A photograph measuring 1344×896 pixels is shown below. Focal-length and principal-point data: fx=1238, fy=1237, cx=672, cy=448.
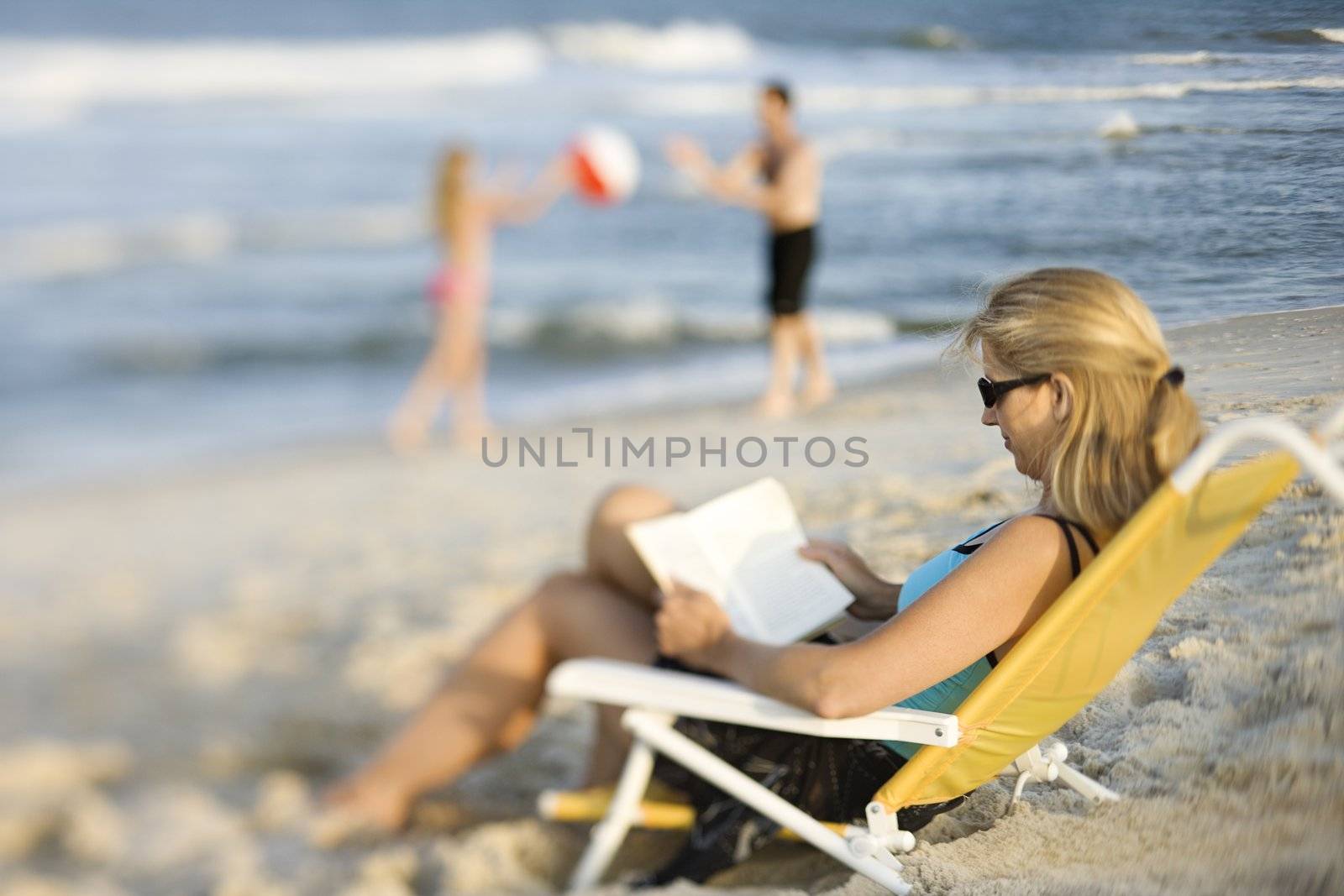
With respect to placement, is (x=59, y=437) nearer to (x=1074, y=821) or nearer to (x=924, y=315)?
(x=924, y=315)

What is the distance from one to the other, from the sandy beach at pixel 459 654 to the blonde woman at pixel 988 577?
0.15 metres

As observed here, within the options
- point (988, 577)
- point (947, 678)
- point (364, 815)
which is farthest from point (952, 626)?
point (364, 815)

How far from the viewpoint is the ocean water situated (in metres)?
2.03

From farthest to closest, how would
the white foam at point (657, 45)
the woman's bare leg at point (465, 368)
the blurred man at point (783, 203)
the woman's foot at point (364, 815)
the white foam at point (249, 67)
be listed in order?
the white foam at point (657, 45)
the white foam at point (249, 67)
the woman's bare leg at point (465, 368)
the blurred man at point (783, 203)
the woman's foot at point (364, 815)

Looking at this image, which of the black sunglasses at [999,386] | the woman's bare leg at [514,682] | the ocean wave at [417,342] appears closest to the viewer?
the black sunglasses at [999,386]

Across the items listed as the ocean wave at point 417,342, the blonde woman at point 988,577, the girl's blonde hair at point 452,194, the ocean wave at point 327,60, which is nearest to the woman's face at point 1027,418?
the blonde woman at point 988,577

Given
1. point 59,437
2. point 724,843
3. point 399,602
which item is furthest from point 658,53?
point 724,843

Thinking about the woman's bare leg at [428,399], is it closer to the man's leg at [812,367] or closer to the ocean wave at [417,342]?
the ocean wave at [417,342]

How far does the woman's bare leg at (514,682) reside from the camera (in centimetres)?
236

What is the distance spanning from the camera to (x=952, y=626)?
1602 mm

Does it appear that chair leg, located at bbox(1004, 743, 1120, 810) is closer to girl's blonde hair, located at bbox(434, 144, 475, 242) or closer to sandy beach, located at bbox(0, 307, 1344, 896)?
sandy beach, located at bbox(0, 307, 1344, 896)

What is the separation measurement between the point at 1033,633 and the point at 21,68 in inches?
790

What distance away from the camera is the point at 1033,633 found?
62.0 inches

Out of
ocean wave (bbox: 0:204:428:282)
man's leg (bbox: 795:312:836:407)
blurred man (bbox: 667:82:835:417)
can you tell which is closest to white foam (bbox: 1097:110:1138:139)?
man's leg (bbox: 795:312:836:407)
